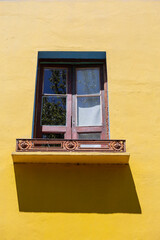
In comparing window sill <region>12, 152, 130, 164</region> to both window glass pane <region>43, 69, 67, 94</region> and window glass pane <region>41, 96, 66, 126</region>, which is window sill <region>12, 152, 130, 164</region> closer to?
window glass pane <region>41, 96, 66, 126</region>

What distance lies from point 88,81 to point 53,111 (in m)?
0.77

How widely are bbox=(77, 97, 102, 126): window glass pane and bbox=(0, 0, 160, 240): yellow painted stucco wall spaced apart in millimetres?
346

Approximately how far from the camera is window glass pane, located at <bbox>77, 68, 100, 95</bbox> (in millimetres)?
4938

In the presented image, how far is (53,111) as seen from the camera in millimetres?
4781

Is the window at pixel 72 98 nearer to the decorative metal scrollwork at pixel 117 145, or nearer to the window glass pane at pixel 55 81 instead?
the window glass pane at pixel 55 81

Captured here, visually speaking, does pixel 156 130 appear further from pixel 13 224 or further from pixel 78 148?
pixel 13 224

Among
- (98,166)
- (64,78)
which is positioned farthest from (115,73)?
(98,166)

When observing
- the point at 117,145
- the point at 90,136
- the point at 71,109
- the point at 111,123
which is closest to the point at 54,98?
the point at 71,109

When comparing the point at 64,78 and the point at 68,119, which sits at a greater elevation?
the point at 64,78

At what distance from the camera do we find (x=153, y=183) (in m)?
4.02

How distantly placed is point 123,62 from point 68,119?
4.01 ft

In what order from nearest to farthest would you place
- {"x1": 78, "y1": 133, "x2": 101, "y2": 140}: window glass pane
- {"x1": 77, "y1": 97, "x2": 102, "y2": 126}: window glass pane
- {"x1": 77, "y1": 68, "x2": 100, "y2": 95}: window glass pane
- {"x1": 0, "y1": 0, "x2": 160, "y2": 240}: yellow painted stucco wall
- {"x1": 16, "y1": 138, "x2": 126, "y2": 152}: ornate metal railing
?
{"x1": 0, "y1": 0, "x2": 160, "y2": 240}: yellow painted stucco wall < {"x1": 16, "y1": 138, "x2": 126, "y2": 152}: ornate metal railing < {"x1": 78, "y1": 133, "x2": 101, "y2": 140}: window glass pane < {"x1": 77, "y1": 97, "x2": 102, "y2": 126}: window glass pane < {"x1": 77, "y1": 68, "x2": 100, "y2": 95}: window glass pane

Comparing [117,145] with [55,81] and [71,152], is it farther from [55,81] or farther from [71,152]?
[55,81]

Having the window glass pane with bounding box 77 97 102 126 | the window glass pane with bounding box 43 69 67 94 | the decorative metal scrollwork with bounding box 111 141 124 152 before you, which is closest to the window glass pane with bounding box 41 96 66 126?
the window glass pane with bounding box 43 69 67 94
